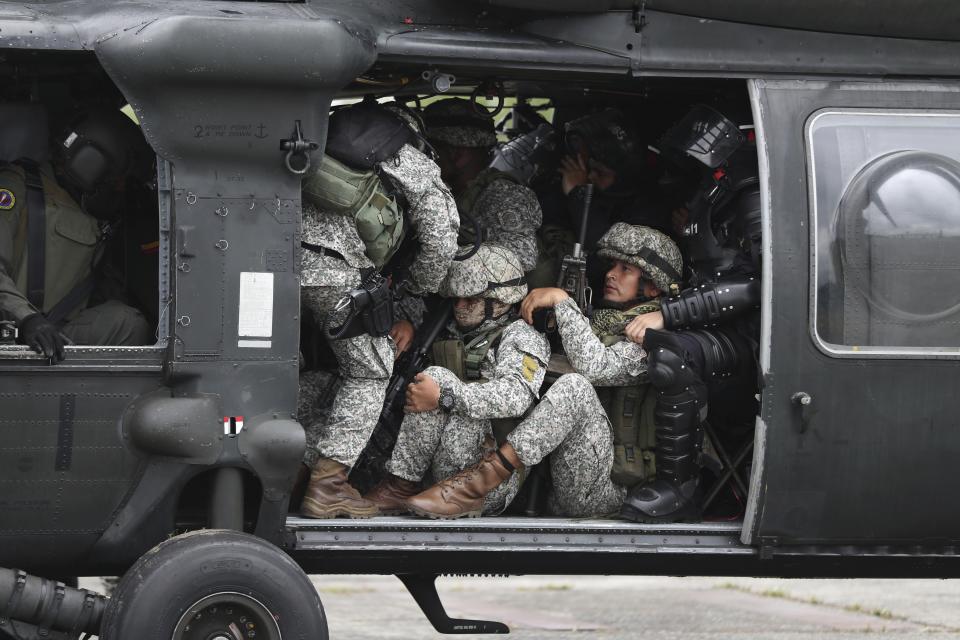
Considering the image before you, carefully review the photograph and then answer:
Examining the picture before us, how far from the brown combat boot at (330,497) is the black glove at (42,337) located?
121cm

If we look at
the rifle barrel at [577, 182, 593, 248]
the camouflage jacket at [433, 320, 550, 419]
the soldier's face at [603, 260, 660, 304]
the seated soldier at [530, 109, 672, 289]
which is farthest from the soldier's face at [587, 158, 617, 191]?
the camouflage jacket at [433, 320, 550, 419]

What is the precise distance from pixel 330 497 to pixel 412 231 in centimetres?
118

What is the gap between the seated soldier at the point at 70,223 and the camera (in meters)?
5.43

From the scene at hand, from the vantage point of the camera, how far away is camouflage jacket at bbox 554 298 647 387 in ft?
19.8

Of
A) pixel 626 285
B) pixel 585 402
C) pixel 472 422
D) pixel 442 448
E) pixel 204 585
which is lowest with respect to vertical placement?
pixel 204 585

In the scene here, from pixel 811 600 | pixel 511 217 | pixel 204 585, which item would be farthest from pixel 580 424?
pixel 811 600

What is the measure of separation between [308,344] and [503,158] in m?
1.28

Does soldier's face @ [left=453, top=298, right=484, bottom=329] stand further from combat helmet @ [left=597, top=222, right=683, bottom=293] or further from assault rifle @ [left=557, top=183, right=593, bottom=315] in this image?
combat helmet @ [left=597, top=222, right=683, bottom=293]

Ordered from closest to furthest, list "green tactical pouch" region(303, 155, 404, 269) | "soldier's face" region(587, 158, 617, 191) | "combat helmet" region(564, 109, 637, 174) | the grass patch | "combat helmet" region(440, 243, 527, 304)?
"green tactical pouch" region(303, 155, 404, 269)
"combat helmet" region(440, 243, 527, 304)
"combat helmet" region(564, 109, 637, 174)
"soldier's face" region(587, 158, 617, 191)
the grass patch

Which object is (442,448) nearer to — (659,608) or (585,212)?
(585,212)

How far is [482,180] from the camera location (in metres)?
6.55

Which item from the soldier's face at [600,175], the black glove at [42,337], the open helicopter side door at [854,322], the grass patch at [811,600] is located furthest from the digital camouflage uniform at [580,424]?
the grass patch at [811,600]

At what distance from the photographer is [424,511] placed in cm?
580

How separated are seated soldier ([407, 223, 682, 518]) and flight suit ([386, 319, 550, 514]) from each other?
0.08 meters
